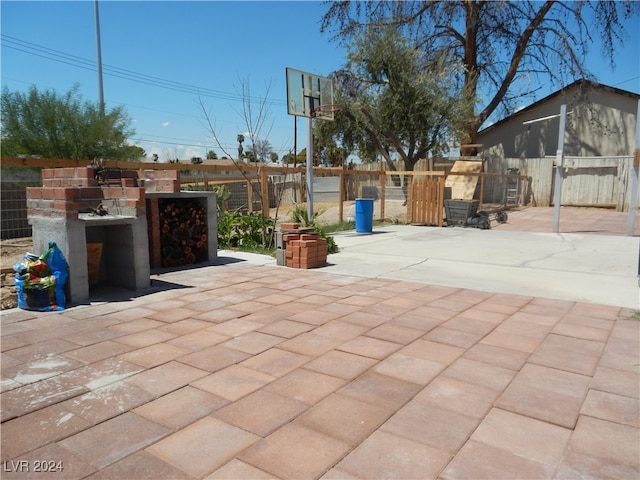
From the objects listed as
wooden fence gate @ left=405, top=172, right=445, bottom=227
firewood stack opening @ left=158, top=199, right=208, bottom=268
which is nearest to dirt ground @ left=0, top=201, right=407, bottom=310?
wooden fence gate @ left=405, top=172, right=445, bottom=227

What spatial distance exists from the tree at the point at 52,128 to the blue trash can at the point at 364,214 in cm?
975

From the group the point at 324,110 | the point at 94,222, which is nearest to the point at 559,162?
the point at 324,110

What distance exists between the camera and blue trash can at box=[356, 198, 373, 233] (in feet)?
39.0

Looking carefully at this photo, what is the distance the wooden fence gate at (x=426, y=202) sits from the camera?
13531 mm

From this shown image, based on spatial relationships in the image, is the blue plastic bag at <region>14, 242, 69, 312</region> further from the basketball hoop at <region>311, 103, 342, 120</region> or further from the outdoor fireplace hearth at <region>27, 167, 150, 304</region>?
the basketball hoop at <region>311, 103, 342, 120</region>

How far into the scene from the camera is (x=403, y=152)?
20.0m

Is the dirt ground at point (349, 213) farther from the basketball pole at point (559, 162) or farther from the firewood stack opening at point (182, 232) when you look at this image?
the firewood stack opening at point (182, 232)

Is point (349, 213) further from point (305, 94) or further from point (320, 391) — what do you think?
point (320, 391)

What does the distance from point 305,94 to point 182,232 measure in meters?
5.56

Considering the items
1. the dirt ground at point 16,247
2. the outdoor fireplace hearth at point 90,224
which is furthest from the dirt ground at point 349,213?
the outdoor fireplace hearth at point 90,224

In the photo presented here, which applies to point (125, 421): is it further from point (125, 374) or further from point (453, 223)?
point (453, 223)

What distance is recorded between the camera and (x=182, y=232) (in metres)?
7.18

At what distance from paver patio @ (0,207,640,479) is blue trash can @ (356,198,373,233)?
7011mm

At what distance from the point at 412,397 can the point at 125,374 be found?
1.93m
